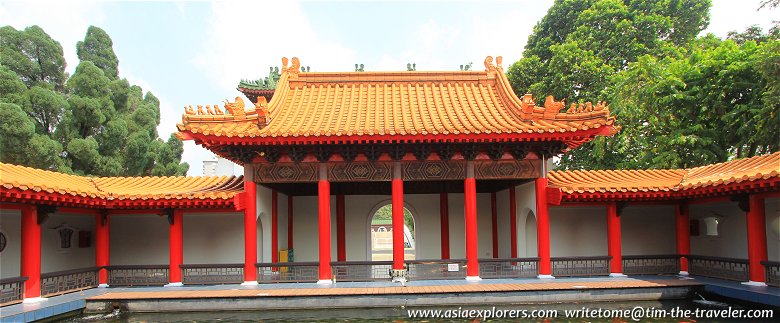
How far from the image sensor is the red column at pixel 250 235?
1160 centimetres

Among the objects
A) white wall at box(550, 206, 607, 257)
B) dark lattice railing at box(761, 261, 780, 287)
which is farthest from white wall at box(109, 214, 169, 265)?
dark lattice railing at box(761, 261, 780, 287)

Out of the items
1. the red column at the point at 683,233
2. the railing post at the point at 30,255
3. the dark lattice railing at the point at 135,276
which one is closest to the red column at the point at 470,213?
the red column at the point at 683,233

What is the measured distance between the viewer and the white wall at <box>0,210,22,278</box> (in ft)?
33.4

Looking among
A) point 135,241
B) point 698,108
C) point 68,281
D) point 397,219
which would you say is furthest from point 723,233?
point 68,281

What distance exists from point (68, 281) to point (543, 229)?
33.1ft

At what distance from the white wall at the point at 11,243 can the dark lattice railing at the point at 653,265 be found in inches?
507

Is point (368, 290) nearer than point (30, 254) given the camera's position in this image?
No

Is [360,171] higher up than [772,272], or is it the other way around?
[360,171]

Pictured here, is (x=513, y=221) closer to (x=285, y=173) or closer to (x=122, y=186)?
(x=285, y=173)

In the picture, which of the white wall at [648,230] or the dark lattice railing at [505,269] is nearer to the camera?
the dark lattice railing at [505,269]

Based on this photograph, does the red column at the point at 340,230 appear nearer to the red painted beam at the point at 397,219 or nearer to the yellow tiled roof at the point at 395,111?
the yellow tiled roof at the point at 395,111

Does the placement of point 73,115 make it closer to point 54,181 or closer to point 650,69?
point 54,181

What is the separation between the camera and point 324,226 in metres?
11.7

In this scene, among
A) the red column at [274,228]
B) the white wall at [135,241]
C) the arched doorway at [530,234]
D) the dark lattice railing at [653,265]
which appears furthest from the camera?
the red column at [274,228]
